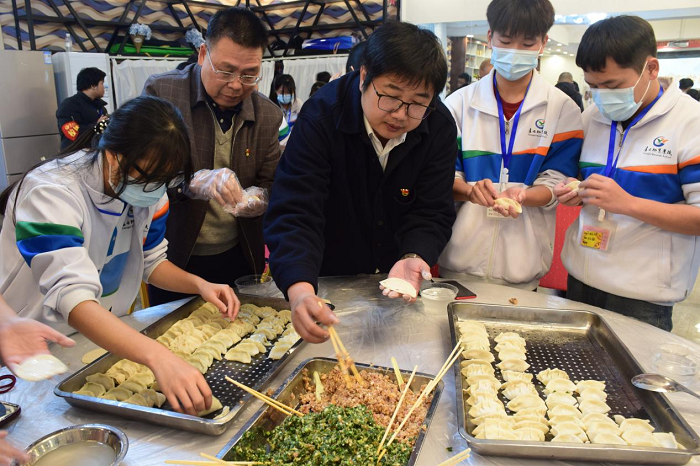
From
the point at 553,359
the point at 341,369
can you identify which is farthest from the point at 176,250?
the point at 553,359

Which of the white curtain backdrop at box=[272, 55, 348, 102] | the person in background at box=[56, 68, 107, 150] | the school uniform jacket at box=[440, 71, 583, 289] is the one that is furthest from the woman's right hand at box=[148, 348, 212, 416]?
the white curtain backdrop at box=[272, 55, 348, 102]

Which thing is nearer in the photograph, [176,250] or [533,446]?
[533,446]

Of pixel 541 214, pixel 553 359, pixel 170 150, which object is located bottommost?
pixel 553 359

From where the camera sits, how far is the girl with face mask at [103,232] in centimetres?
142

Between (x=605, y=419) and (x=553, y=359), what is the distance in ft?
1.24

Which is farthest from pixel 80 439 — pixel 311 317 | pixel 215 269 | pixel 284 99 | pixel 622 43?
pixel 284 99

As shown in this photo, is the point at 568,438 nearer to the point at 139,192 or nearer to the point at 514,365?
the point at 514,365

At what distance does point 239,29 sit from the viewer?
7.45 ft

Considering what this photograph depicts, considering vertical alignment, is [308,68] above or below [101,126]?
above

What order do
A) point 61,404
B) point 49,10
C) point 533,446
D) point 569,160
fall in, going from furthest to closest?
point 49,10 < point 569,160 < point 61,404 < point 533,446

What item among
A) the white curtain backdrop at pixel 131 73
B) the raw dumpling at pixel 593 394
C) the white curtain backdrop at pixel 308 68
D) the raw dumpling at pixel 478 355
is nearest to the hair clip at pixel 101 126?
the raw dumpling at pixel 478 355

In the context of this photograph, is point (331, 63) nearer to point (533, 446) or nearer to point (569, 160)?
point (569, 160)

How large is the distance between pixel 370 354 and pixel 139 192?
3.20ft

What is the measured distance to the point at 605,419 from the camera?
1.37 m
